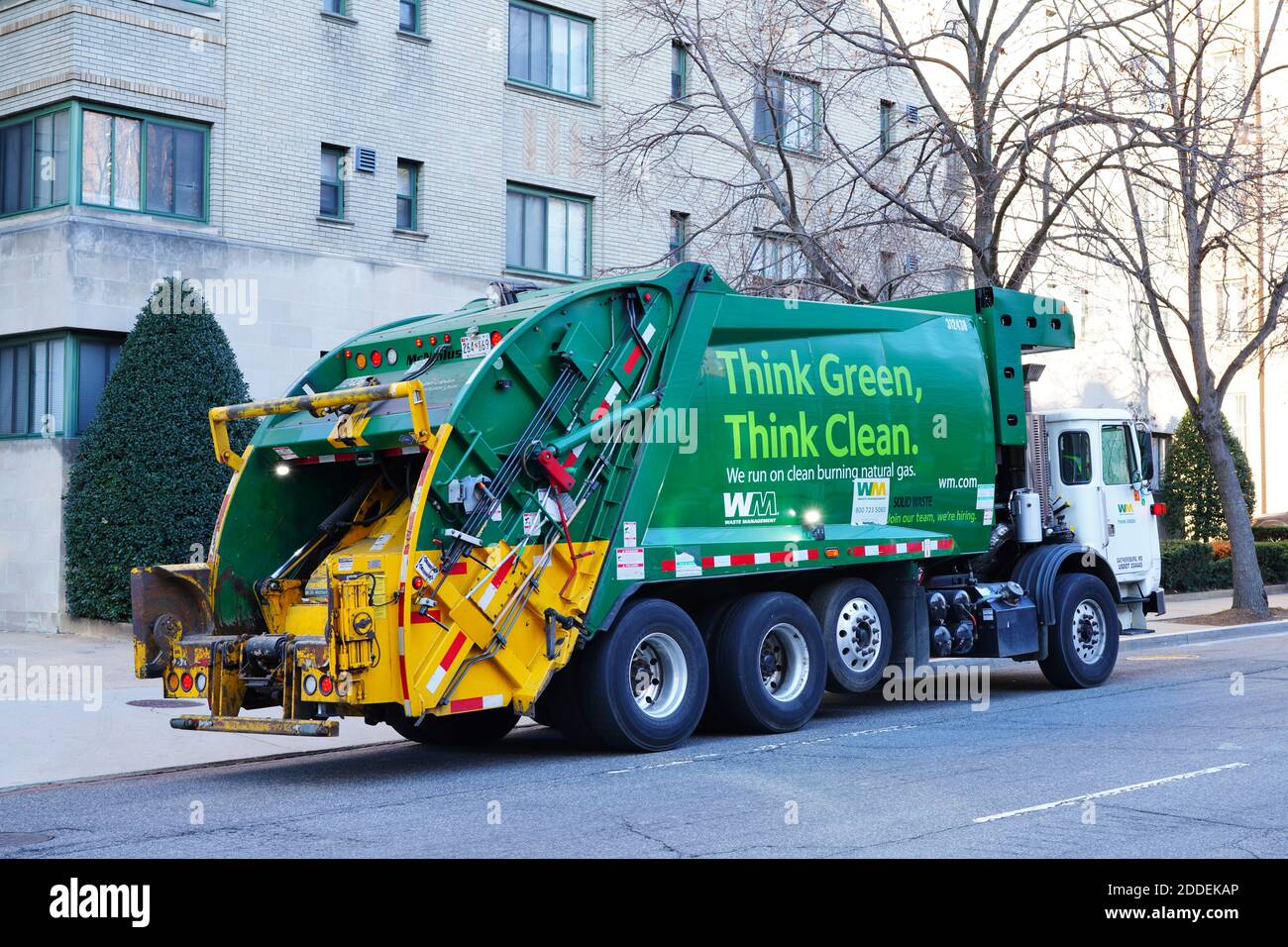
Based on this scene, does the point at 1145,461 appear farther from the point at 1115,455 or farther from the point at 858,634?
the point at 858,634

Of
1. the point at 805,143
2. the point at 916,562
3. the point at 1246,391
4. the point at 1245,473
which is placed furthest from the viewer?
the point at 1246,391

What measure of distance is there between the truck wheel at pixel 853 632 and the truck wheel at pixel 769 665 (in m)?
0.18

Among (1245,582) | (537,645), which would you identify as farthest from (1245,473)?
(537,645)

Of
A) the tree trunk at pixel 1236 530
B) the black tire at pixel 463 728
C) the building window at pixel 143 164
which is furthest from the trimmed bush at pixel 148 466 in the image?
the tree trunk at pixel 1236 530

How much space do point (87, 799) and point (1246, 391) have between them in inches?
1336

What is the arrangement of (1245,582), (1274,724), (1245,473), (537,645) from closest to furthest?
(537,645)
(1274,724)
(1245,582)
(1245,473)

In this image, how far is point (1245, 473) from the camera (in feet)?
106

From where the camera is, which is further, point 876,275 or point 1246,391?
point 1246,391

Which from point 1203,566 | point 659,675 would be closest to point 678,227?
point 1203,566

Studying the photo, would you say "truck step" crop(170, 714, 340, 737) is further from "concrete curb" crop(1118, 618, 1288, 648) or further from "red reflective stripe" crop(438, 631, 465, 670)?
"concrete curb" crop(1118, 618, 1288, 648)

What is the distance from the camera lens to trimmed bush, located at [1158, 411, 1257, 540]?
3131 centimetres

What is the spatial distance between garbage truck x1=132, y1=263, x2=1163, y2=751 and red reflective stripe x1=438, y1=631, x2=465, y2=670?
0.13ft

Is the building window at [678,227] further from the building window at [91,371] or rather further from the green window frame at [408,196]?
the building window at [91,371]
